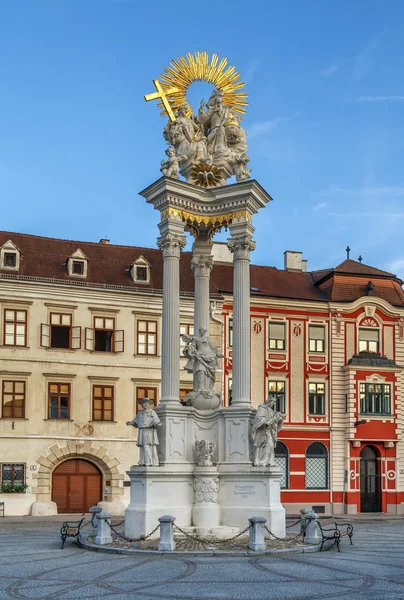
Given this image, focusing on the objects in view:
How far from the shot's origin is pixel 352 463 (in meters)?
43.0

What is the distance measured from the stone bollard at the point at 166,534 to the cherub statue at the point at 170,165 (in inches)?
338

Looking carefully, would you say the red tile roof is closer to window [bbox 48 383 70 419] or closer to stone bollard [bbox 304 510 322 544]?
window [bbox 48 383 70 419]

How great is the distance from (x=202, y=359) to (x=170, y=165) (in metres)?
4.90

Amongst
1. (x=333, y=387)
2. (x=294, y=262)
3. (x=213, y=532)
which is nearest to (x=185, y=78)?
(x=213, y=532)

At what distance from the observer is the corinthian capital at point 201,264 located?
77.8ft

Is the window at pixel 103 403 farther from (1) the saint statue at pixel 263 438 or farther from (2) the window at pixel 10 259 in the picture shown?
(1) the saint statue at pixel 263 438

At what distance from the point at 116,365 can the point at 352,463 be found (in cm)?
1233

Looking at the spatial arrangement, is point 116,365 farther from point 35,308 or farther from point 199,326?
point 199,326

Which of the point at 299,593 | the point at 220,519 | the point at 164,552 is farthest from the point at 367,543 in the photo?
the point at 299,593

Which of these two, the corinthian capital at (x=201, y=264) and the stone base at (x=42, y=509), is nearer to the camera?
the corinthian capital at (x=201, y=264)

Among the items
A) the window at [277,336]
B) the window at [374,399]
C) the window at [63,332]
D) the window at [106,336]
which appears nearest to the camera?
the window at [63,332]

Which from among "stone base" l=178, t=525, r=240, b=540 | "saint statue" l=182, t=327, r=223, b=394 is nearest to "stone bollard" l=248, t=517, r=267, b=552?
"stone base" l=178, t=525, r=240, b=540

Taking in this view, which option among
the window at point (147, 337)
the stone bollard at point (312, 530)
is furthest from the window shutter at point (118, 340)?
the stone bollard at point (312, 530)

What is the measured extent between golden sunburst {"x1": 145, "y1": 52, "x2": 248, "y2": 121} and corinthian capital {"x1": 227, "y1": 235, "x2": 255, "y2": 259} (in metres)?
3.64
